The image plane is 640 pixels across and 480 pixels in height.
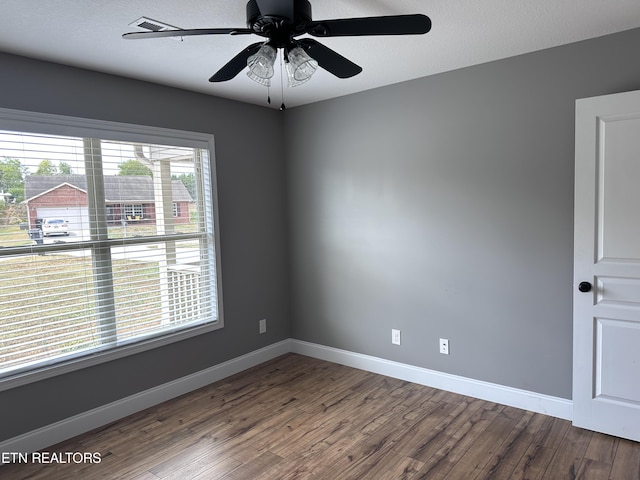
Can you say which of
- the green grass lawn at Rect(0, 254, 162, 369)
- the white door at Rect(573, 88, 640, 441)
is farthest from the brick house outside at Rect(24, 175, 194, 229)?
the white door at Rect(573, 88, 640, 441)

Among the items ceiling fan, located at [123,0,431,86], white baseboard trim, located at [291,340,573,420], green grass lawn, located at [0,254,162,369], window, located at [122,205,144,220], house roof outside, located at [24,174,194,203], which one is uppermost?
ceiling fan, located at [123,0,431,86]

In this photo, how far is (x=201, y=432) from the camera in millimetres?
2809

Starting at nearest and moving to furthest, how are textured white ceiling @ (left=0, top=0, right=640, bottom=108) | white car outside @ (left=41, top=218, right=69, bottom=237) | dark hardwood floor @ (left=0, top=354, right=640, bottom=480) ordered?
textured white ceiling @ (left=0, top=0, right=640, bottom=108) → dark hardwood floor @ (left=0, top=354, right=640, bottom=480) → white car outside @ (left=41, top=218, right=69, bottom=237)

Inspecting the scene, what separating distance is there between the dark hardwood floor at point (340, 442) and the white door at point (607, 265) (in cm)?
24

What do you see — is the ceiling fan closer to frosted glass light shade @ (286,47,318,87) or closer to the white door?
frosted glass light shade @ (286,47,318,87)

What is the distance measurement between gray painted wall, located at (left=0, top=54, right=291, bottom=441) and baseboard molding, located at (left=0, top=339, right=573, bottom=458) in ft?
0.19

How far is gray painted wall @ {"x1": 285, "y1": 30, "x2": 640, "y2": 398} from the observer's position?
2.77 metres

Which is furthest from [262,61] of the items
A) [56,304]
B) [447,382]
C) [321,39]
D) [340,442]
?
[447,382]

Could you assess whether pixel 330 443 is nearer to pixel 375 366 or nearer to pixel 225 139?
pixel 375 366

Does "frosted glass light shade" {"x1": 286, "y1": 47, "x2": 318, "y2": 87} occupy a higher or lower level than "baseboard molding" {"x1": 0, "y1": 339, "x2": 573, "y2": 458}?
higher

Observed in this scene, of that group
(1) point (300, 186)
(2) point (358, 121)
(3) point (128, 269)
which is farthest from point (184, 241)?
(2) point (358, 121)

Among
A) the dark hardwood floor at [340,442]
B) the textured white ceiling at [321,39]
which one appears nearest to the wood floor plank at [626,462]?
the dark hardwood floor at [340,442]

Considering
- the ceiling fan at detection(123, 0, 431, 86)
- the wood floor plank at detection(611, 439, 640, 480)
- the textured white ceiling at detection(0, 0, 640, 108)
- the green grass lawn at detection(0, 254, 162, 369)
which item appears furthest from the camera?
the green grass lawn at detection(0, 254, 162, 369)

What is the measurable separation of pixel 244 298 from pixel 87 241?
1.47 m
